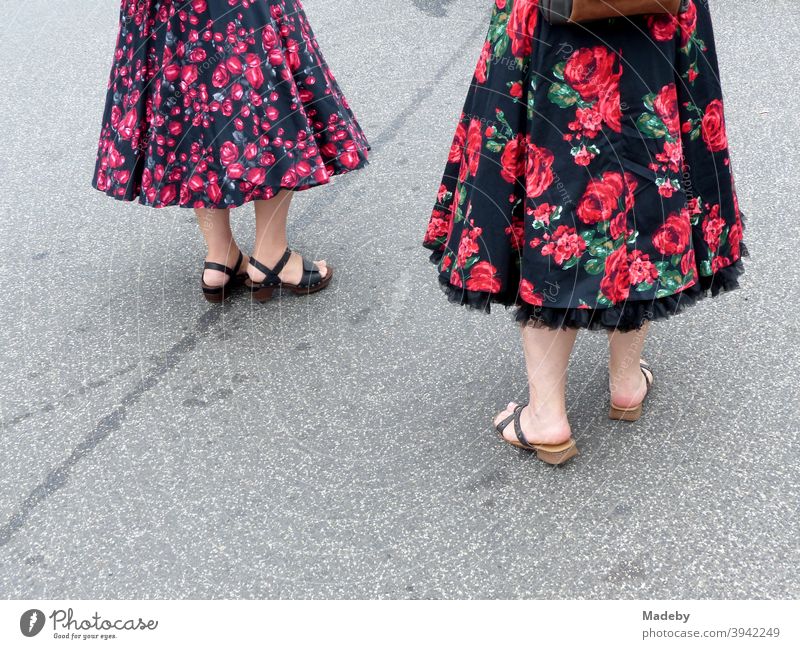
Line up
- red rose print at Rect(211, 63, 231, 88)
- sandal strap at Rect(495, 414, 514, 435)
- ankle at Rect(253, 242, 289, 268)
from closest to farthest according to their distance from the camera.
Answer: sandal strap at Rect(495, 414, 514, 435)
red rose print at Rect(211, 63, 231, 88)
ankle at Rect(253, 242, 289, 268)

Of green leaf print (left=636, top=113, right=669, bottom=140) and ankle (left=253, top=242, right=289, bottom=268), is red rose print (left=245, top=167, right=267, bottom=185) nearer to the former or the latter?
ankle (left=253, top=242, right=289, bottom=268)

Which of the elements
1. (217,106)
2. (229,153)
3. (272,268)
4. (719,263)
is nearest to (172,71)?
(217,106)

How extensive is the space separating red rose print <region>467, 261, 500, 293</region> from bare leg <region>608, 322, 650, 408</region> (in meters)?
0.30

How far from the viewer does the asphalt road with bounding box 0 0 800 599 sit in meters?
1.74

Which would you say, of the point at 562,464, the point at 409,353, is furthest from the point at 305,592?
the point at 409,353

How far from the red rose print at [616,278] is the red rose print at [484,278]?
0.70 ft

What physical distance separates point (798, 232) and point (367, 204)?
4.81 ft

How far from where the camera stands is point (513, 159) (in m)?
1.64

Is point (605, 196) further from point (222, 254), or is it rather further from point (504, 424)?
point (222, 254)

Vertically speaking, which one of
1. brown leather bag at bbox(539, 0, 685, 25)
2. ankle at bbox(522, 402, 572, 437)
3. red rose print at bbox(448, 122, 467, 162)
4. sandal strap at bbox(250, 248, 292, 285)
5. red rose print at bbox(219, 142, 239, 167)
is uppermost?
brown leather bag at bbox(539, 0, 685, 25)

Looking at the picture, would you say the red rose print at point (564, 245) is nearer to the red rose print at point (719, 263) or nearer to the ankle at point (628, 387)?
the red rose print at point (719, 263)

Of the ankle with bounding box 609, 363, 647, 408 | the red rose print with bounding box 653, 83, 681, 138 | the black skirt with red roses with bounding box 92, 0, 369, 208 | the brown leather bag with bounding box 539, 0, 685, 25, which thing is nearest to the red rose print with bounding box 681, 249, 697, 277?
the red rose print with bounding box 653, 83, 681, 138

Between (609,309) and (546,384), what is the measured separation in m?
0.29

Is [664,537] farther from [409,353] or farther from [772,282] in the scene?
[772,282]
